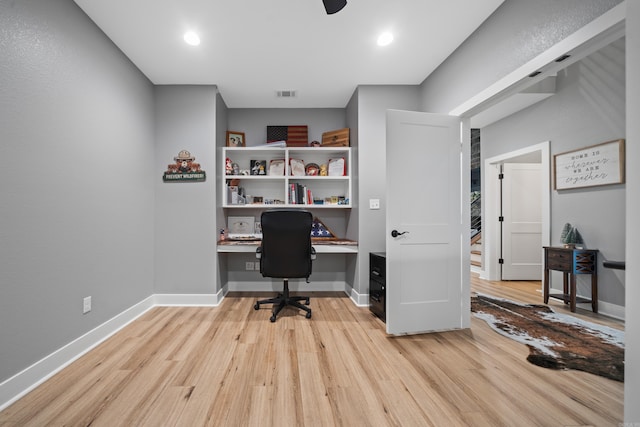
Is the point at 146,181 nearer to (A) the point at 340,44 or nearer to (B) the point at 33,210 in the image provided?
(B) the point at 33,210

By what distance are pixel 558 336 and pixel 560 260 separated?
49.7 inches

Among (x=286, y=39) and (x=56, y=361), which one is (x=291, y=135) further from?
(x=56, y=361)

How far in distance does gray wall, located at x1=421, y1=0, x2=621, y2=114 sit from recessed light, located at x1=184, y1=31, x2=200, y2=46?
2445mm

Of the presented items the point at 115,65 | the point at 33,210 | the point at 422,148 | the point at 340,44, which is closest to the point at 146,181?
the point at 115,65

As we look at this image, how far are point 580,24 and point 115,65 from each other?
357 cm

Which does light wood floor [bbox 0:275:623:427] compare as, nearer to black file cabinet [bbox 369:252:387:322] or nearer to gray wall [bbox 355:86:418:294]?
black file cabinet [bbox 369:252:387:322]

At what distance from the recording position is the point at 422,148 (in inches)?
101

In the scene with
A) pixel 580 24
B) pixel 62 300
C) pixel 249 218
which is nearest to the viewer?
pixel 580 24

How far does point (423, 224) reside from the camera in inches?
101

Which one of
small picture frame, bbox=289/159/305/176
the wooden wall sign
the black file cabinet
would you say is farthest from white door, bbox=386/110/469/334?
the wooden wall sign

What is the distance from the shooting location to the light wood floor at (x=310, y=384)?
1.46 meters

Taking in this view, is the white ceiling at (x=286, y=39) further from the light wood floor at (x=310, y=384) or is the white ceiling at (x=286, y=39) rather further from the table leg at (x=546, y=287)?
the table leg at (x=546, y=287)

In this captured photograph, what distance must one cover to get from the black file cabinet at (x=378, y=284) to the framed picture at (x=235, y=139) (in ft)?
7.82

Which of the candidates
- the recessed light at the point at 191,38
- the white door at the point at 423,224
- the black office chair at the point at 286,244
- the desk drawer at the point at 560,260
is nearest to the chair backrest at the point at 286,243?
the black office chair at the point at 286,244
